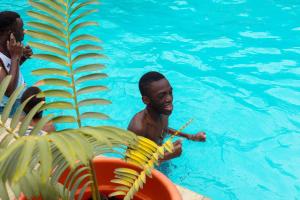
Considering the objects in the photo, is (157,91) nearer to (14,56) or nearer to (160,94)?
(160,94)

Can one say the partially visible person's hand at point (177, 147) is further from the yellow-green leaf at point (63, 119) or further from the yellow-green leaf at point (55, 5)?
the yellow-green leaf at point (55, 5)

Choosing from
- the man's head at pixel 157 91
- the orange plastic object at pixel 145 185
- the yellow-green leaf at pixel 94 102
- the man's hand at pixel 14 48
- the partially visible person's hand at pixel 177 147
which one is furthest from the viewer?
the man's hand at pixel 14 48

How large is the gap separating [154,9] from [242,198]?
15.9 ft

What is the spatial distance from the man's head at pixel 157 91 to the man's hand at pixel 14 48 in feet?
4.01

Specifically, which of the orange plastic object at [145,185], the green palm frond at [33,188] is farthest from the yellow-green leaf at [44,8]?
the orange plastic object at [145,185]

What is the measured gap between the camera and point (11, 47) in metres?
3.48

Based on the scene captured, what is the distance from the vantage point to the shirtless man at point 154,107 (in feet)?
9.84

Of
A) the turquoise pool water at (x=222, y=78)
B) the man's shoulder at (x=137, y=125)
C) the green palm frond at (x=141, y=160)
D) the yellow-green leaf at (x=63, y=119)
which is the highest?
the yellow-green leaf at (x=63, y=119)

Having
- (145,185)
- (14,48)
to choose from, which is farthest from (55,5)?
(14,48)

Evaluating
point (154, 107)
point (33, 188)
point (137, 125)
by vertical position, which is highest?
point (33, 188)

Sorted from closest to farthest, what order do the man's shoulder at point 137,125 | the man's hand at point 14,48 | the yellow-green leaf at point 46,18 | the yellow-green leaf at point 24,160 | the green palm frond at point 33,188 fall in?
the yellow-green leaf at point 24,160, the green palm frond at point 33,188, the yellow-green leaf at point 46,18, the man's shoulder at point 137,125, the man's hand at point 14,48

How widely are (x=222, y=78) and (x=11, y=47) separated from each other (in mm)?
3067

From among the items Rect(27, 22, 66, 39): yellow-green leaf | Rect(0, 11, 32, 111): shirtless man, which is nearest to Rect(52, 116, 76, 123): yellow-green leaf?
Rect(27, 22, 66, 39): yellow-green leaf

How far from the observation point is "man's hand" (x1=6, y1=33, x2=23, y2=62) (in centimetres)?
348
